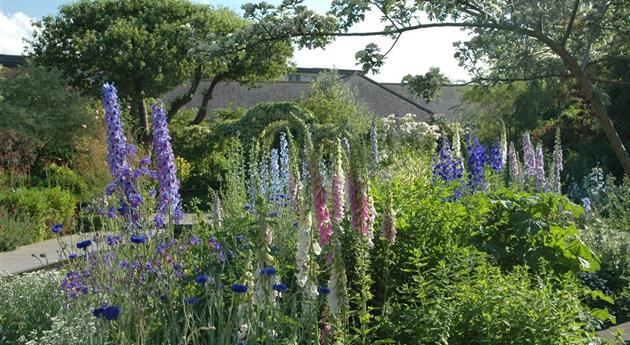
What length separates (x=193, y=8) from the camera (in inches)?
1085

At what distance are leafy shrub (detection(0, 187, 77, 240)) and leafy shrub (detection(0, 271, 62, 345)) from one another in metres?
7.23

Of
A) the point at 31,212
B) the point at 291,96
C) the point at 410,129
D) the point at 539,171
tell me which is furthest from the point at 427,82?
the point at 291,96

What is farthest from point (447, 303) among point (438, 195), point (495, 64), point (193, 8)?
point (193, 8)

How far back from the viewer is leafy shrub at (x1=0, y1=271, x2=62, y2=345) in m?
4.99

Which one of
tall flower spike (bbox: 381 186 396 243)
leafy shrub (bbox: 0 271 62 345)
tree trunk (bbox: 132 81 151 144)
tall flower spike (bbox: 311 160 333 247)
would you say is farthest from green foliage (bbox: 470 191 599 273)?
tree trunk (bbox: 132 81 151 144)

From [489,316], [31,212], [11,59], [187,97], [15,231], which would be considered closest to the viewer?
[489,316]

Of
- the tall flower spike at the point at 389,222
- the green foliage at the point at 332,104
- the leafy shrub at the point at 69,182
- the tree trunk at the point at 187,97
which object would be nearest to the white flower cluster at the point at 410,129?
the green foliage at the point at 332,104

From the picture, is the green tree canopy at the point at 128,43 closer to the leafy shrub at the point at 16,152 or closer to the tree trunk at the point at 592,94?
the leafy shrub at the point at 16,152

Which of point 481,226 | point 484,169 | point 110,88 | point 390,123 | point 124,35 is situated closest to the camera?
point 481,226

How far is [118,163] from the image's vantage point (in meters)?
5.65

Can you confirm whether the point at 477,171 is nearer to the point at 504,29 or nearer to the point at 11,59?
the point at 504,29

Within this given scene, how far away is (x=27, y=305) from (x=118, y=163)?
1.25 meters

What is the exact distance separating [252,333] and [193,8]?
25.6 metres

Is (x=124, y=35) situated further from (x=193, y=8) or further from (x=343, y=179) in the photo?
(x=343, y=179)
